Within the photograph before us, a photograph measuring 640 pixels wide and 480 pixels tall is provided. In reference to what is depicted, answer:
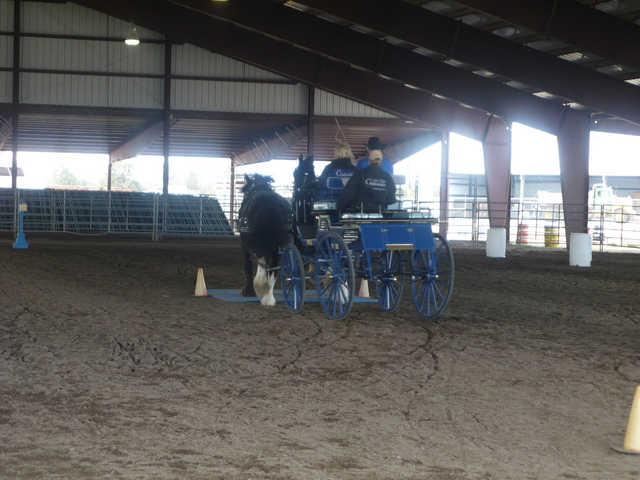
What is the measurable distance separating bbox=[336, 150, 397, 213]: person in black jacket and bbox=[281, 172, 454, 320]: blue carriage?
0.46 feet

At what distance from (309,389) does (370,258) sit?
2.64 m

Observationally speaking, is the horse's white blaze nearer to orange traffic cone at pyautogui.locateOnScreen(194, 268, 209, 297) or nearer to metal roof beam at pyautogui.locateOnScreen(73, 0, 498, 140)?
orange traffic cone at pyautogui.locateOnScreen(194, 268, 209, 297)

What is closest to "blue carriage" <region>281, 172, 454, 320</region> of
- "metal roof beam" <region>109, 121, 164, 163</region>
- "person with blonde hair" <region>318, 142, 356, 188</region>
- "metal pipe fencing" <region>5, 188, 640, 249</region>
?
"person with blonde hair" <region>318, 142, 356, 188</region>

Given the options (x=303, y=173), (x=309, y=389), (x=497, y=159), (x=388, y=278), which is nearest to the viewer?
(x=309, y=389)

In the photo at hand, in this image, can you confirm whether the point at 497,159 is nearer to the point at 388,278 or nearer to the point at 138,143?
the point at 138,143

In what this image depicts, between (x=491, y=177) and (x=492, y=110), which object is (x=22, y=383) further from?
(x=491, y=177)

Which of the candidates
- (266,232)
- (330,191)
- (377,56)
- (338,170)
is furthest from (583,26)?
(266,232)

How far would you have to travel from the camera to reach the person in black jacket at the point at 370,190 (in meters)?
7.43

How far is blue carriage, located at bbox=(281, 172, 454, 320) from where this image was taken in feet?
23.1

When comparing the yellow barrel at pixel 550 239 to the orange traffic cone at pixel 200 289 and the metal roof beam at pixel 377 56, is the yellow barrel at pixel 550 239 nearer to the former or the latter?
the metal roof beam at pixel 377 56

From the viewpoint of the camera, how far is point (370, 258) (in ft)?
23.2

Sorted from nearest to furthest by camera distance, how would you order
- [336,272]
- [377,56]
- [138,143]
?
[336,272]
[377,56]
[138,143]

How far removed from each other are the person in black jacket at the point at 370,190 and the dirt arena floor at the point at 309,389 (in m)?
1.14

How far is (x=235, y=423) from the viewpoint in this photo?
3.89 meters
